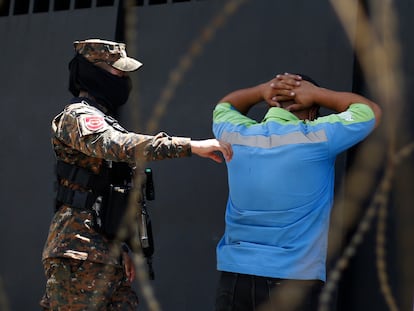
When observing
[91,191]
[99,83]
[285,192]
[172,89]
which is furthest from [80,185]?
[172,89]

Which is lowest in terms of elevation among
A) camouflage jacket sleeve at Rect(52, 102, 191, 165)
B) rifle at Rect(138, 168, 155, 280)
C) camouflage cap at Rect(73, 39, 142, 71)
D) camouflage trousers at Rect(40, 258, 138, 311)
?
camouflage trousers at Rect(40, 258, 138, 311)

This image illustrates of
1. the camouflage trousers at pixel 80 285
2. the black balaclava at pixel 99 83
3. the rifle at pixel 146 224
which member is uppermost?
the black balaclava at pixel 99 83

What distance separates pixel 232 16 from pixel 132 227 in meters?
1.67

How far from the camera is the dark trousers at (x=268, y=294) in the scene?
365cm

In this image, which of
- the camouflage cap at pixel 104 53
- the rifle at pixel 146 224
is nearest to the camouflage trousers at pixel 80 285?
the rifle at pixel 146 224

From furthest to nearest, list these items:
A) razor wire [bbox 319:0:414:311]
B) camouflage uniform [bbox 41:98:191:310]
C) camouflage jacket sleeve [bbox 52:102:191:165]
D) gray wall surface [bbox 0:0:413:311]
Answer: gray wall surface [bbox 0:0:413:311] < razor wire [bbox 319:0:414:311] < camouflage uniform [bbox 41:98:191:310] < camouflage jacket sleeve [bbox 52:102:191:165]

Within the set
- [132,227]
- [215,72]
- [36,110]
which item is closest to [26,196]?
[36,110]

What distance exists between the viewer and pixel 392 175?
459cm

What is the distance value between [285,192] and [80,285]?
94 cm

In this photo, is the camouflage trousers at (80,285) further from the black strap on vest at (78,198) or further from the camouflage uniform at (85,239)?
the black strap on vest at (78,198)

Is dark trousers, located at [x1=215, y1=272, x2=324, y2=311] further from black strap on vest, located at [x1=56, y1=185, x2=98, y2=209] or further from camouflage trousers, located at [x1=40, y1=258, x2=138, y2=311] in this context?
black strap on vest, located at [x1=56, y1=185, x2=98, y2=209]

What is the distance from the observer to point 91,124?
370 centimetres

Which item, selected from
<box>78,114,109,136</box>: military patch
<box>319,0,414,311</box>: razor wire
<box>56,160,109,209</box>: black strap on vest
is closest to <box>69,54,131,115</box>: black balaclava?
<box>78,114,109,136</box>: military patch

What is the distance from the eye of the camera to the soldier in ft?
12.3
